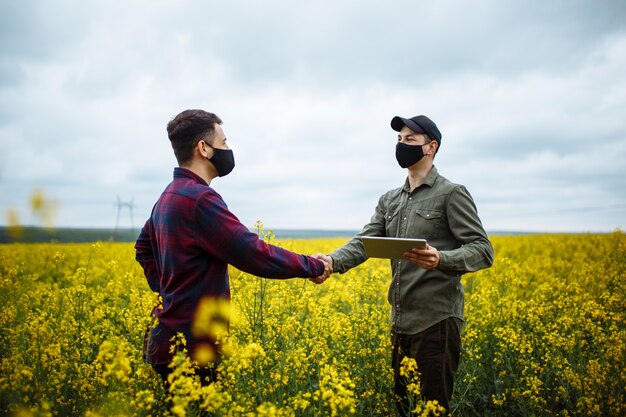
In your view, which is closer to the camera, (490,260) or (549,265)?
(490,260)

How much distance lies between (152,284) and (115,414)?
1.06m

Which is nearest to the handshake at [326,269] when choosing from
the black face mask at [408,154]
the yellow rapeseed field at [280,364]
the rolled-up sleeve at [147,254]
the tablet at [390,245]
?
the yellow rapeseed field at [280,364]

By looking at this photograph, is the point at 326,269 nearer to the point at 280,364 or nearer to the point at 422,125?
the point at 280,364

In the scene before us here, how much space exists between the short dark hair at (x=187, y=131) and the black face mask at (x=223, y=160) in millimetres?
112

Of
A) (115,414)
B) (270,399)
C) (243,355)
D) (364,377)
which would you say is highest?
(243,355)

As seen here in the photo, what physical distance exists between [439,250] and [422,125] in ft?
3.24

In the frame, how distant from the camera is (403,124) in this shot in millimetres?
3377

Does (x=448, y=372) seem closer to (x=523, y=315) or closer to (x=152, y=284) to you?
(x=152, y=284)

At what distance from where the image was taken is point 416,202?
10.7ft

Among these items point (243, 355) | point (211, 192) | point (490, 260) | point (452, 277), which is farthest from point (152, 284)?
point (490, 260)

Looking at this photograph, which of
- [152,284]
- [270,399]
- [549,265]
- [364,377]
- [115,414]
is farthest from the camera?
[549,265]

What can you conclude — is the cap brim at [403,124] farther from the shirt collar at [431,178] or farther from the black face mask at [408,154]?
the shirt collar at [431,178]

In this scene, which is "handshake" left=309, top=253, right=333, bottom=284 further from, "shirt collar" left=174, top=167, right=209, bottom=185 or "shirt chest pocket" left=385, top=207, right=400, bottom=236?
"shirt collar" left=174, top=167, right=209, bottom=185

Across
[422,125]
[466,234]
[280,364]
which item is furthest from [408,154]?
[280,364]
